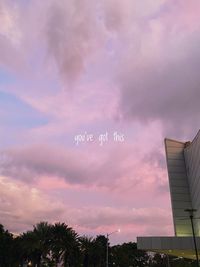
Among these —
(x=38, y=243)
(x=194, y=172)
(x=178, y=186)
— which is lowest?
(x=38, y=243)

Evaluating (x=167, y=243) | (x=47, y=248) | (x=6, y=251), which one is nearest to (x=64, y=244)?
(x=47, y=248)

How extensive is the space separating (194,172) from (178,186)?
6262 mm

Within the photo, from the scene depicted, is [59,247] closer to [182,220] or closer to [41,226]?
[41,226]

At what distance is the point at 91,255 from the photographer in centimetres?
7712

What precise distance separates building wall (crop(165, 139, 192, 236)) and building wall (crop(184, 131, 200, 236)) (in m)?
1.41

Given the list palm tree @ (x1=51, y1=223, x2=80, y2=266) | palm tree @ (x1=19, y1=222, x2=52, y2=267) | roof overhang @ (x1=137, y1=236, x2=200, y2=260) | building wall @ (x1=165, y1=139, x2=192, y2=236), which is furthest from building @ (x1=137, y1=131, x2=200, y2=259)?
palm tree @ (x1=19, y1=222, x2=52, y2=267)

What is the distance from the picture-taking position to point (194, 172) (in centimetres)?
6103

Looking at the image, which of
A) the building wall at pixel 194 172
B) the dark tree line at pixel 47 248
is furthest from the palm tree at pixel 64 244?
the building wall at pixel 194 172

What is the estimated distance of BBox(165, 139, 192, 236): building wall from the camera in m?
61.4

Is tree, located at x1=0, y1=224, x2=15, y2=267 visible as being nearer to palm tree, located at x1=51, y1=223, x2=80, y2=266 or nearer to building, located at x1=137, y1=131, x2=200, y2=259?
palm tree, located at x1=51, y1=223, x2=80, y2=266

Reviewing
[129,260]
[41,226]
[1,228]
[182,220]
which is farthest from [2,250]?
[129,260]

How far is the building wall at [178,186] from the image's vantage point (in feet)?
202

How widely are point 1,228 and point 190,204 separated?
38.6 meters

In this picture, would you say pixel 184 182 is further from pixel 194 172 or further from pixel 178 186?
pixel 194 172
